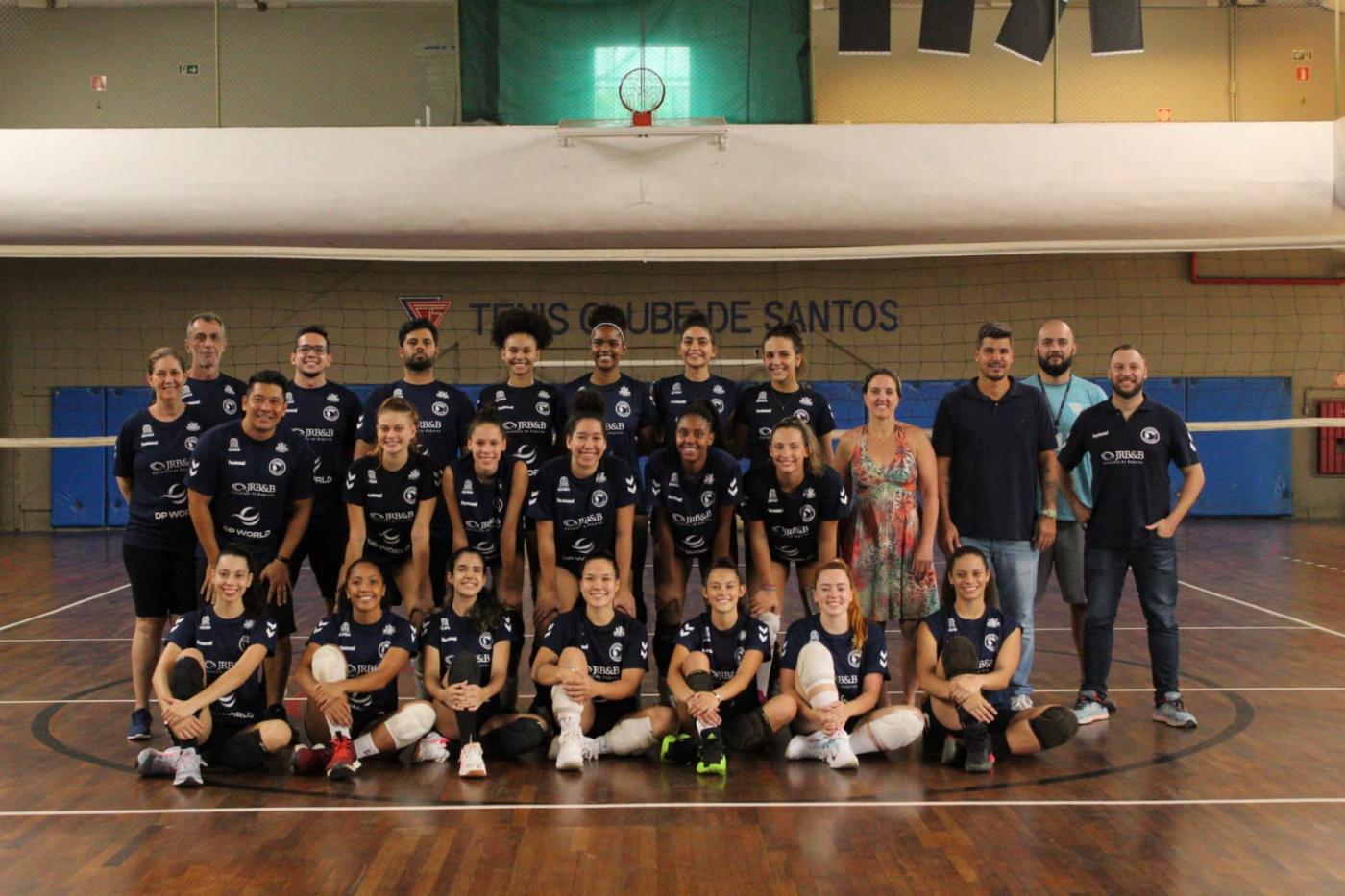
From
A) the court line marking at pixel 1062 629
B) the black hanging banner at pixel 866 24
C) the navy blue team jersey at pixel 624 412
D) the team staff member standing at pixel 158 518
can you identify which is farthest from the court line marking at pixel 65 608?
the black hanging banner at pixel 866 24

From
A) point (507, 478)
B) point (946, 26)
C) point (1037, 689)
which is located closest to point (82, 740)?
point (507, 478)

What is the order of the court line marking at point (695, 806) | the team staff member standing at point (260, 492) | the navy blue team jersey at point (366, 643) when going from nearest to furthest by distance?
the court line marking at point (695, 806) → the navy blue team jersey at point (366, 643) → the team staff member standing at point (260, 492)

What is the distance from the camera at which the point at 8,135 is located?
1035 centimetres

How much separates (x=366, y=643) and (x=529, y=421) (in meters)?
1.19

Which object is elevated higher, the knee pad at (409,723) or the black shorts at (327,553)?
the black shorts at (327,553)

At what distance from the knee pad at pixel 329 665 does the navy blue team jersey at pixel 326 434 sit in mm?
775

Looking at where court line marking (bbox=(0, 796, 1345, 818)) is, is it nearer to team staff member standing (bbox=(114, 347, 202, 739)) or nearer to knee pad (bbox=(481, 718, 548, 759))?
knee pad (bbox=(481, 718, 548, 759))

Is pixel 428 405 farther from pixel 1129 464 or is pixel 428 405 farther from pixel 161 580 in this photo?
pixel 1129 464

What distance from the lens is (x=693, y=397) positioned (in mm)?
5207

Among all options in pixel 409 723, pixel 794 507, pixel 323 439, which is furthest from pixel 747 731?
pixel 323 439

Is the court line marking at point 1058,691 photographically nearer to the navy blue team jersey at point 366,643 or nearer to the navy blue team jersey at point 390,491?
the navy blue team jersey at point 366,643

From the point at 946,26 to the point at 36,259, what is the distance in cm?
958

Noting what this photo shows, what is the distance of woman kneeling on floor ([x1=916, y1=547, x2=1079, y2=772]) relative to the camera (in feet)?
14.0

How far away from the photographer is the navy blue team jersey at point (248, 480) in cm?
462
